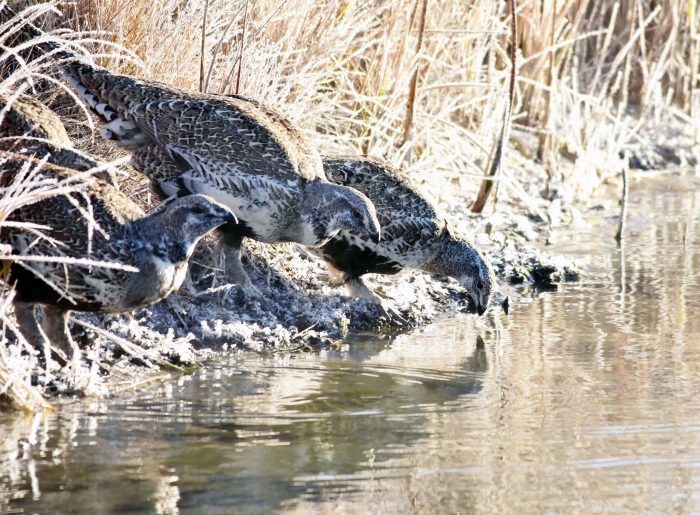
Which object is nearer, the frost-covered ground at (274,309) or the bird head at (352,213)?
the frost-covered ground at (274,309)

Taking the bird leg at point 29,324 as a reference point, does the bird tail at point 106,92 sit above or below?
above

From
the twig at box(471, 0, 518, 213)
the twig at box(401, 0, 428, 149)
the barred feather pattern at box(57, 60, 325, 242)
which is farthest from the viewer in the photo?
the twig at box(471, 0, 518, 213)

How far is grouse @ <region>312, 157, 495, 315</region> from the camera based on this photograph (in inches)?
253

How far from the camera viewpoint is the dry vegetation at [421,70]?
637 centimetres

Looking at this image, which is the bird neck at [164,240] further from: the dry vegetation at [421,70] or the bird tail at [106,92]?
the bird tail at [106,92]

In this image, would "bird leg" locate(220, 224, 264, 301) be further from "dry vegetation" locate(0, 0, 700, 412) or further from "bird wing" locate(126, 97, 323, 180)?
"dry vegetation" locate(0, 0, 700, 412)

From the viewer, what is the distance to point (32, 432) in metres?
4.26

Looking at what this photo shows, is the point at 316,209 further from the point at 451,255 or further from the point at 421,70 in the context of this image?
the point at 421,70

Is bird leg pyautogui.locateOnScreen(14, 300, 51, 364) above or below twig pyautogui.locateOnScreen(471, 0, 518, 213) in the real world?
below

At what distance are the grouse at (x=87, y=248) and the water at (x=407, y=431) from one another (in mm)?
432

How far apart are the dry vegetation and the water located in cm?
56

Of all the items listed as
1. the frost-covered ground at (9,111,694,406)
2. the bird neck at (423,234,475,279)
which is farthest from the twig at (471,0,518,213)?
the bird neck at (423,234,475,279)

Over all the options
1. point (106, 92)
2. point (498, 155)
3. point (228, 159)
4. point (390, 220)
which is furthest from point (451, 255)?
point (106, 92)

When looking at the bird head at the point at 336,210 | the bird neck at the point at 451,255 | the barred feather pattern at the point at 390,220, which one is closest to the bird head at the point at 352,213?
the bird head at the point at 336,210
